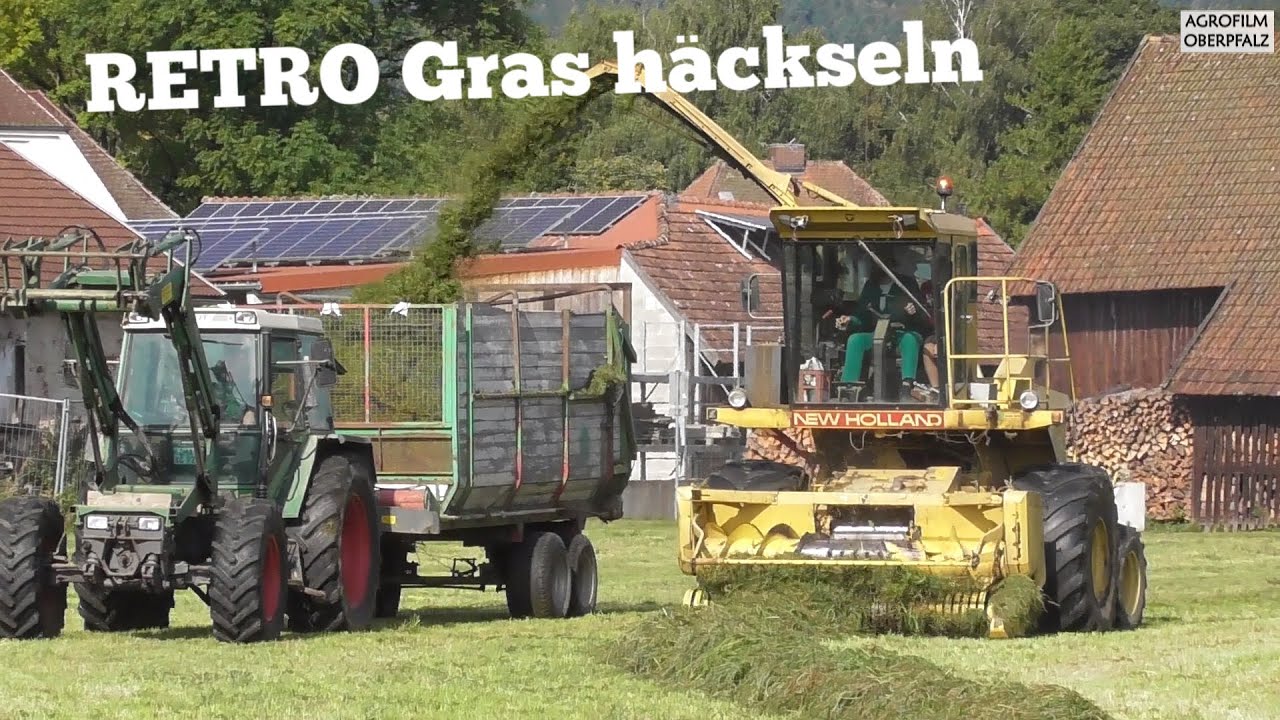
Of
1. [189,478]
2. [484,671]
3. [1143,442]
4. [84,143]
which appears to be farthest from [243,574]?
[84,143]

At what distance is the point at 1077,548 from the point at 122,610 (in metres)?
6.81

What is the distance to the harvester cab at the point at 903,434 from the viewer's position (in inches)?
635

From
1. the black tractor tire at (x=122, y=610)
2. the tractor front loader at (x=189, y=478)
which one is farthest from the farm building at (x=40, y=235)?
the tractor front loader at (x=189, y=478)

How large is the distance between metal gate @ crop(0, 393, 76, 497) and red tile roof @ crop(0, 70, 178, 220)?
1985 cm

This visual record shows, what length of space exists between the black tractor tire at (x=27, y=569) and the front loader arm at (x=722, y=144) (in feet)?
28.9

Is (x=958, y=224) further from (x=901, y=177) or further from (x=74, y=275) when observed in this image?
(x=901, y=177)

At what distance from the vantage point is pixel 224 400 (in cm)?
1639

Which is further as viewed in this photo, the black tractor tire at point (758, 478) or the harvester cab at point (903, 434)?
the black tractor tire at point (758, 478)

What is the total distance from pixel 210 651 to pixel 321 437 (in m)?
2.53

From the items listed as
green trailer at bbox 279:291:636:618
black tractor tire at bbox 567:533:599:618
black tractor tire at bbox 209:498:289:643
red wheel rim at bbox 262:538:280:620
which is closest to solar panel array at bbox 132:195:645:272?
black tractor tire at bbox 567:533:599:618

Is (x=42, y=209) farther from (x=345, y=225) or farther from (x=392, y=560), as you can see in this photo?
(x=392, y=560)

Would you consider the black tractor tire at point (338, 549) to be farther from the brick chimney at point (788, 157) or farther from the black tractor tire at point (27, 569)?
the brick chimney at point (788, 157)

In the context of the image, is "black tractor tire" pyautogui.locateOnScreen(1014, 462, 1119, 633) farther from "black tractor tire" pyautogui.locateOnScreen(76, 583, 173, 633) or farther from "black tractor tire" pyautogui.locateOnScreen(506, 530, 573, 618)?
"black tractor tire" pyautogui.locateOnScreen(76, 583, 173, 633)

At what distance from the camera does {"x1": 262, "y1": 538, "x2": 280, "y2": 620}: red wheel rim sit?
15289mm
